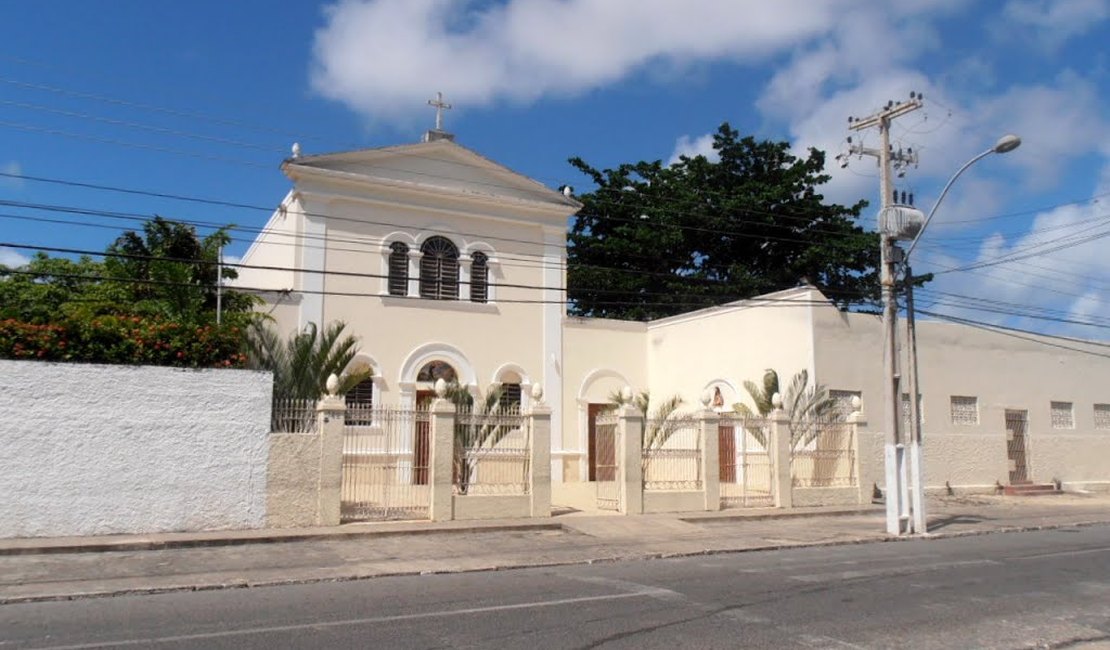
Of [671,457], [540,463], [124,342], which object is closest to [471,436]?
[540,463]

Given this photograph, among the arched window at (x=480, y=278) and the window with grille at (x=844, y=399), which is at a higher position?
the arched window at (x=480, y=278)

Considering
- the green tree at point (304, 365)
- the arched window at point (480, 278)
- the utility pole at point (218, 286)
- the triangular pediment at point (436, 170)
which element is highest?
the triangular pediment at point (436, 170)

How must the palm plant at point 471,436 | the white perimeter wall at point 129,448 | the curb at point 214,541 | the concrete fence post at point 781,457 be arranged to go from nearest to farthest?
the curb at point 214,541 < the white perimeter wall at point 129,448 < the palm plant at point 471,436 < the concrete fence post at point 781,457

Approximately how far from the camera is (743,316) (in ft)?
77.2

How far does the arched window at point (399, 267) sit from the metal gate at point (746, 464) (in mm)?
8924

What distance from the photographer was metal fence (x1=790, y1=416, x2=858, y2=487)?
2023 centimetres

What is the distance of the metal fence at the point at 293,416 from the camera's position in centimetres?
1488

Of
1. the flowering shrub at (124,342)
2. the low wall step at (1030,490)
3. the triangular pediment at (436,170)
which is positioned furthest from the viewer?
the low wall step at (1030,490)

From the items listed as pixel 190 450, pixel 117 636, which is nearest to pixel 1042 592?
pixel 117 636

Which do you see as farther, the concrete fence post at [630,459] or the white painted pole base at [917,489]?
the concrete fence post at [630,459]

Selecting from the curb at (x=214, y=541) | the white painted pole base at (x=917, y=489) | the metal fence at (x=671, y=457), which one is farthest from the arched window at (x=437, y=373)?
the white painted pole base at (x=917, y=489)

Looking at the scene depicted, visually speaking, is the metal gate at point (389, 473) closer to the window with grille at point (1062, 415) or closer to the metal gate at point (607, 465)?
the metal gate at point (607, 465)

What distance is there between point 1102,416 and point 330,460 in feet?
79.2

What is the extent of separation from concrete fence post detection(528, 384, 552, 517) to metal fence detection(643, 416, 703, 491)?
7.73ft
